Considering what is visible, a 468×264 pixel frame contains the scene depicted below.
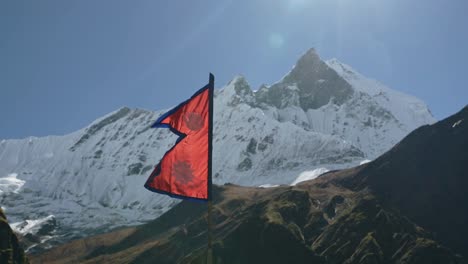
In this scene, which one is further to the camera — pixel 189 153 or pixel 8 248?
pixel 8 248

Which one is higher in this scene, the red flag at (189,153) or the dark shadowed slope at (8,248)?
the red flag at (189,153)

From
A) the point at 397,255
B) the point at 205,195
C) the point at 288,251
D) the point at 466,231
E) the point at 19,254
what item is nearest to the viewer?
the point at 205,195

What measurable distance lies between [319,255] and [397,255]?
23318 millimetres

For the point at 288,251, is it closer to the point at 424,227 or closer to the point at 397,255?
the point at 397,255

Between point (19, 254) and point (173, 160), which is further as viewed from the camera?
point (19, 254)

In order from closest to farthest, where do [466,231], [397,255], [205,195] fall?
[205,195] < [397,255] < [466,231]

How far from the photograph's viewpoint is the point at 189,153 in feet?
84.7

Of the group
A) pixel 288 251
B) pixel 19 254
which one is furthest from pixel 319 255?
pixel 19 254

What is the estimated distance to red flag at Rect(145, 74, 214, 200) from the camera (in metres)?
25.4

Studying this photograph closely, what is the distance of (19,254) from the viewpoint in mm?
142125

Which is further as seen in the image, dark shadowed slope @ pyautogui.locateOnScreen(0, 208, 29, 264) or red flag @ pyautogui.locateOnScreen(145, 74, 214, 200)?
dark shadowed slope @ pyautogui.locateOnScreen(0, 208, 29, 264)

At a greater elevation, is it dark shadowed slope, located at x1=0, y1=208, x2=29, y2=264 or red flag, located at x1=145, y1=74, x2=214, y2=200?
red flag, located at x1=145, y1=74, x2=214, y2=200

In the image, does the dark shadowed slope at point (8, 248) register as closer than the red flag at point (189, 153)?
No

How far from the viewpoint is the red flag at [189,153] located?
83.4 feet
